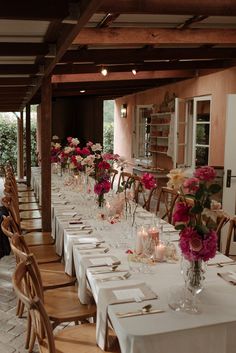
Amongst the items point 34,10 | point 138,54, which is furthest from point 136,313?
point 138,54

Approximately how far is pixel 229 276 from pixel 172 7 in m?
1.94

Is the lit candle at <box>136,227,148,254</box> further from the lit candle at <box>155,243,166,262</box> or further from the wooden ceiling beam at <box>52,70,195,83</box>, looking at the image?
the wooden ceiling beam at <box>52,70,195,83</box>

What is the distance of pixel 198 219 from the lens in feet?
6.11

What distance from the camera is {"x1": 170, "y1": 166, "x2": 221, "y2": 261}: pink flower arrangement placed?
1.82m

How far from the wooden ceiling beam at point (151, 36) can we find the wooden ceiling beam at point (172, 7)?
38.1 inches

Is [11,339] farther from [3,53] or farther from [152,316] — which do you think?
[3,53]

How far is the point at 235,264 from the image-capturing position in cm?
246

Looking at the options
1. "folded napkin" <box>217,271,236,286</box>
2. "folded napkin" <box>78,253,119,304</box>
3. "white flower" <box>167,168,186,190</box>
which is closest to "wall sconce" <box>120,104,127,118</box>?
"folded napkin" <box>78,253,119,304</box>

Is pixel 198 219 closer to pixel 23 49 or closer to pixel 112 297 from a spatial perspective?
pixel 112 297

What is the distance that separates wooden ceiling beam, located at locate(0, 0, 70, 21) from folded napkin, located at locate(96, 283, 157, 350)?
1557 mm

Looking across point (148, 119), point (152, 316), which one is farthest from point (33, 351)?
point (148, 119)

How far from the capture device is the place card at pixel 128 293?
198cm

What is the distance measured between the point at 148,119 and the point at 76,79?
2.96 m

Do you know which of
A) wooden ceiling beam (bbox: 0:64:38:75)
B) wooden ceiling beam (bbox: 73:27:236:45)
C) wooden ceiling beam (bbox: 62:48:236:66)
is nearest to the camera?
wooden ceiling beam (bbox: 73:27:236:45)
